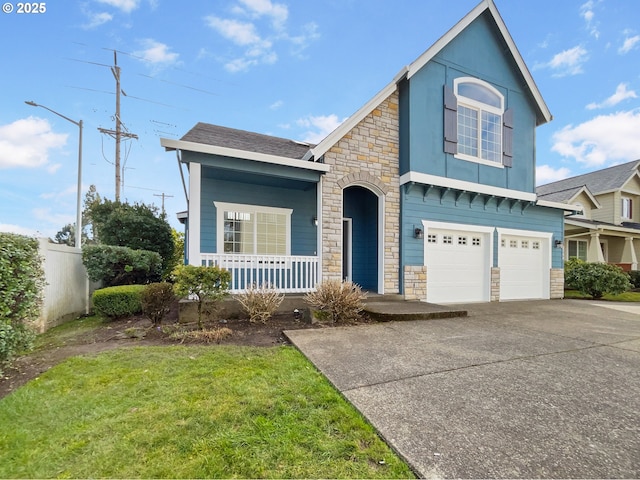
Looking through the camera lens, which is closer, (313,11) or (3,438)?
(3,438)

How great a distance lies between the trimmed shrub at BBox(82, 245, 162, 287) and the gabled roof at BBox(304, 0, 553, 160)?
5557 mm

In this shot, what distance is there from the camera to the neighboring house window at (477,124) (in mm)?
8875

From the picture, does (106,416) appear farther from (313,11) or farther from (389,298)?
(313,11)

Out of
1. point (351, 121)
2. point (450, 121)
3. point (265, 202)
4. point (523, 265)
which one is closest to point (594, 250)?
point (523, 265)

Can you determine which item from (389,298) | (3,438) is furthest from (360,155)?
(3,438)

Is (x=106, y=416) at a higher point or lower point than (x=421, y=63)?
lower

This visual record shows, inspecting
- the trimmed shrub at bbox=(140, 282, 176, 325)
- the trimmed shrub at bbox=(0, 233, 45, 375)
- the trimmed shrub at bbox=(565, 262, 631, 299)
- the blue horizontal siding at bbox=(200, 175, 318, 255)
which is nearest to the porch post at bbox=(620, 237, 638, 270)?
the trimmed shrub at bbox=(565, 262, 631, 299)

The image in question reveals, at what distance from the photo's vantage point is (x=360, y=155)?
8133 mm

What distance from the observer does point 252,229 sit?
877cm

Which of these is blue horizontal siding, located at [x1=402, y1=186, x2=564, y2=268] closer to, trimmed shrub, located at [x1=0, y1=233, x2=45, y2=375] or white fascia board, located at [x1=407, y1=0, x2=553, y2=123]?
white fascia board, located at [x1=407, y1=0, x2=553, y2=123]

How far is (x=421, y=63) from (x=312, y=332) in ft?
26.1

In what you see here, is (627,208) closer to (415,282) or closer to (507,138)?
(507,138)

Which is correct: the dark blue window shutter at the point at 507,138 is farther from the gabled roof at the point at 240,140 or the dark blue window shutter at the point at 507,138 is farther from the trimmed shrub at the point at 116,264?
the trimmed shrub at the point at 116,264

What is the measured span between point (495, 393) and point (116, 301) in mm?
7472
